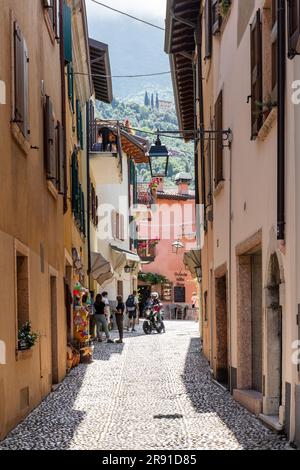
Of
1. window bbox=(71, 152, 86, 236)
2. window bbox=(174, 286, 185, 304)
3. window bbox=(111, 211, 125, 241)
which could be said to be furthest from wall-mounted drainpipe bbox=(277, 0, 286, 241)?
window bbox=(174, 286, 185, 304)

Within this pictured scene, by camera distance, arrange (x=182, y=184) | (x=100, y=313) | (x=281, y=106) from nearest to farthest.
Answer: (x=281, y=106)
(x=100, y=313)
(x=182, y=184)

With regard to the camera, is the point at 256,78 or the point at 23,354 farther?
the point at 256,78

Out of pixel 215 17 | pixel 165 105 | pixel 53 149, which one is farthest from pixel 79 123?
pixel 165 105

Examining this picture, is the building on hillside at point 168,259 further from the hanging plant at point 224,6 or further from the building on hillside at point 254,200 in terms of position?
the hanging plant at point 224,6

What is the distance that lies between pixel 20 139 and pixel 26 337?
230cm

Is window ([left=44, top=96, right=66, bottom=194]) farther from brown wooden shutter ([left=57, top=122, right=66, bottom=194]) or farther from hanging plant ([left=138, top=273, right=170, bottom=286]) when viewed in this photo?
hanging plant ([left=138, top=273, right=170, bottom=286])

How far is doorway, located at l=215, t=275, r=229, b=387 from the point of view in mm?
16250

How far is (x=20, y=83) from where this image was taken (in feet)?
35.7

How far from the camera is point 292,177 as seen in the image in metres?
8.83

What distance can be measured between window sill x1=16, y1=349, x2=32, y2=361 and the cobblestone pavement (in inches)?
27.3

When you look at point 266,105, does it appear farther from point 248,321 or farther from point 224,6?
point 224,6

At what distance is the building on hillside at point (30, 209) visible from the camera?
9.97 meters

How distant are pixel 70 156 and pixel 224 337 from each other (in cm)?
563

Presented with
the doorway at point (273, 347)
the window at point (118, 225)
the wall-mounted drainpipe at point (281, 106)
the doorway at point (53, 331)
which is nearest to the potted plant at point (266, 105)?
the wall-mounted drainpipe at point (281, 106)
